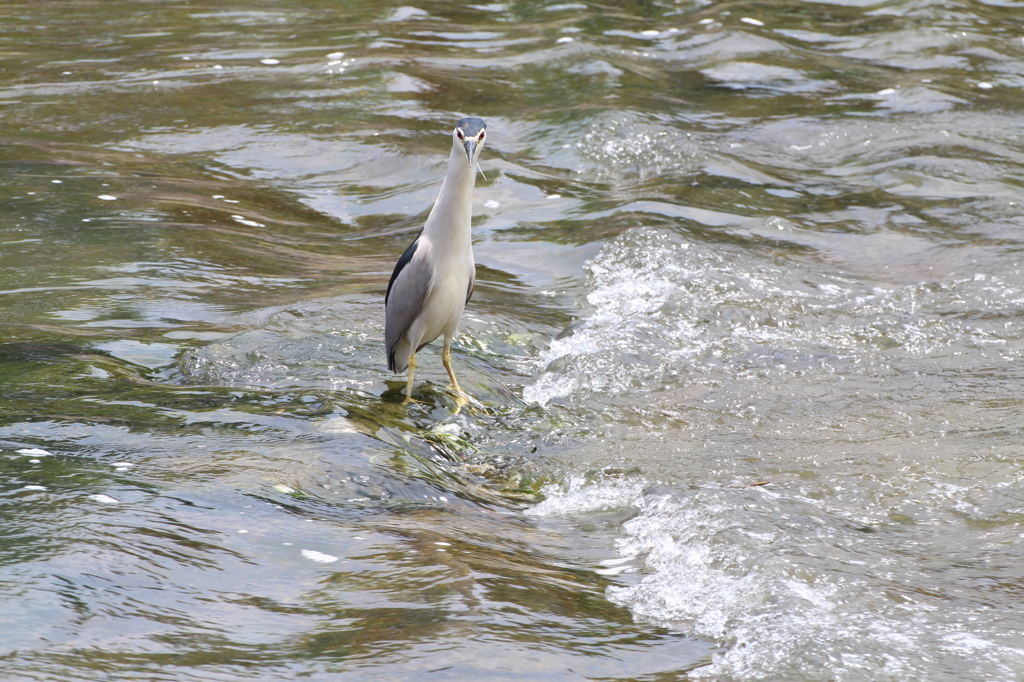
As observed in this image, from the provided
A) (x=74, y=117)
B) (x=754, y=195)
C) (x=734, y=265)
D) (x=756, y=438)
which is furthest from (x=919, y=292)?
(x=74, y=117)

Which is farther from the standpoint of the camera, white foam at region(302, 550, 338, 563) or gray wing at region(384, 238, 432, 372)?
gray wing at region(384, 238, 432, 372)

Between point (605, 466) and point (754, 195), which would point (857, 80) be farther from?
point (605, 466)

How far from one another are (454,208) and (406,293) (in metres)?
0.57

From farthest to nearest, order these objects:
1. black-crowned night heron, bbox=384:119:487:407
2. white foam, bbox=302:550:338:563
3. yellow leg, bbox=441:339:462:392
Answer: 1. yellow leg, bbox=441:339:462:392
2. black-crowned night heron, bbox=384:119:487:407
3. white foam, bbox=302:550:338:563

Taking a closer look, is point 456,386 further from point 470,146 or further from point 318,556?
point 318,556

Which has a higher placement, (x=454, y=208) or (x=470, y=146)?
(x=470, y=146)

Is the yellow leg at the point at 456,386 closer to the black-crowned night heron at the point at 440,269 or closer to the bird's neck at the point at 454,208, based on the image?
the black-crowned night heron at the point at 440,269

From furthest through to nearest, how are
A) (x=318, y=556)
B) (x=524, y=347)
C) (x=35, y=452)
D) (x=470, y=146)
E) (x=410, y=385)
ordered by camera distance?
(x=524, y=347) < (x=410, y=385) < (x=470, y=146) < (x=35, y=452) < (x=318, y=556)

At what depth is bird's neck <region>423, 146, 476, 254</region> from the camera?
6133mm

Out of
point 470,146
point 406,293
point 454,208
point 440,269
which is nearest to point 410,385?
point 406,293

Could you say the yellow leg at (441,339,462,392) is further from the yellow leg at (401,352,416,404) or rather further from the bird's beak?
the bird's beak

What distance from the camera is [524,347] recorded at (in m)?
7.64

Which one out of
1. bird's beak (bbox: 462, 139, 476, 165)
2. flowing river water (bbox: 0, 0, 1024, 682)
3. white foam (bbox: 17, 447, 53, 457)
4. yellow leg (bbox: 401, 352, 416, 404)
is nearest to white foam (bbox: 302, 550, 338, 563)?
flowing river water (bbox: 0, 0, 1024, 682)

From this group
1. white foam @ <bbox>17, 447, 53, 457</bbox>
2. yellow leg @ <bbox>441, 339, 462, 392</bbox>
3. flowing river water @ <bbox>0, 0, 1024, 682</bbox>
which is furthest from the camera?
yellow leg @ <bbox>441, 339, 462, 392</bbox>
